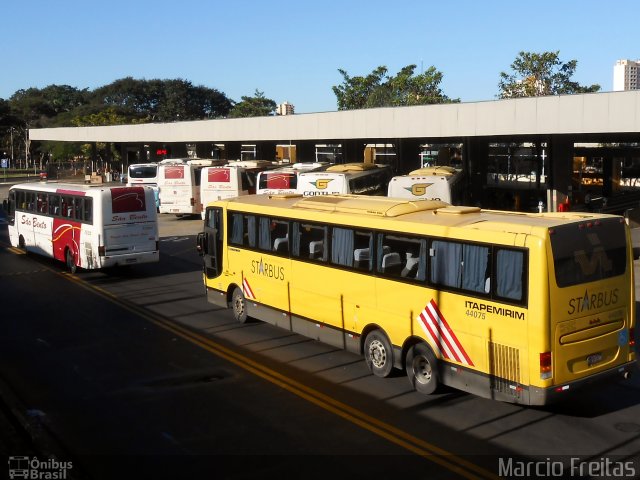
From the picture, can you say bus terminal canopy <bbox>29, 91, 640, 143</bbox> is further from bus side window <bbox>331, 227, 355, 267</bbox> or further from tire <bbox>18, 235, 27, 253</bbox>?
tire <bbox>18, 235, 27, 253</bbox>

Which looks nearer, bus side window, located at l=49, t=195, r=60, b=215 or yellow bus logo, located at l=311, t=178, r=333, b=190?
bus side window, located at l=49, t=195, r=60, b=215

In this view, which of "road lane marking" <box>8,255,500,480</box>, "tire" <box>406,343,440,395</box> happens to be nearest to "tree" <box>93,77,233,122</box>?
"road lane marking" <box>8,255,500,480</box>

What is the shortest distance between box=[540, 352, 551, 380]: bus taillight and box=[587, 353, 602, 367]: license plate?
82cm

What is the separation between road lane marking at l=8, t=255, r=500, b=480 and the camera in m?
8.36

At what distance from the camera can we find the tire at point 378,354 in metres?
11.6

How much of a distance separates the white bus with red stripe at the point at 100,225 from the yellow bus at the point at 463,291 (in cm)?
841

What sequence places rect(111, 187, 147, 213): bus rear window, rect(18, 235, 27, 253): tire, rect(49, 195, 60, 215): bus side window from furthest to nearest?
rect(18, 235, 27, 253): tire, rect(49, 195, 60, 215): bus side window, rect(111, 187, 147, 213): bus rear window

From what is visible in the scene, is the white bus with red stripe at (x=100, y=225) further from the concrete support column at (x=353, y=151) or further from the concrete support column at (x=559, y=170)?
the concrete support column at (x=353, y=151)

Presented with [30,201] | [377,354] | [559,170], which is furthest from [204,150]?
[377,354]

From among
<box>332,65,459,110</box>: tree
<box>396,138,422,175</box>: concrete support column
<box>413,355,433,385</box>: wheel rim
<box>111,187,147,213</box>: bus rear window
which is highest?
<box>332,65,459,110</box>: tree

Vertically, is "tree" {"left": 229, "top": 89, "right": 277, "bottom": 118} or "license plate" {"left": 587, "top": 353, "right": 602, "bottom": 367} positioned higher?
"tree" {"left": 229, "top": 89, "right": 277, "bottom": 118}

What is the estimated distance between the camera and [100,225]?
Result: 20.8 metres

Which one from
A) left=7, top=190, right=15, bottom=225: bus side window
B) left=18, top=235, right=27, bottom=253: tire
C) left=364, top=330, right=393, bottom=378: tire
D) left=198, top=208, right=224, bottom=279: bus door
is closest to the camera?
left=364, top=330, right=393, bottom=378: tire

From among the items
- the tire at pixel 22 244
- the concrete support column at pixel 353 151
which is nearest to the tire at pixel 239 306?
the tire at pixel 22 244
